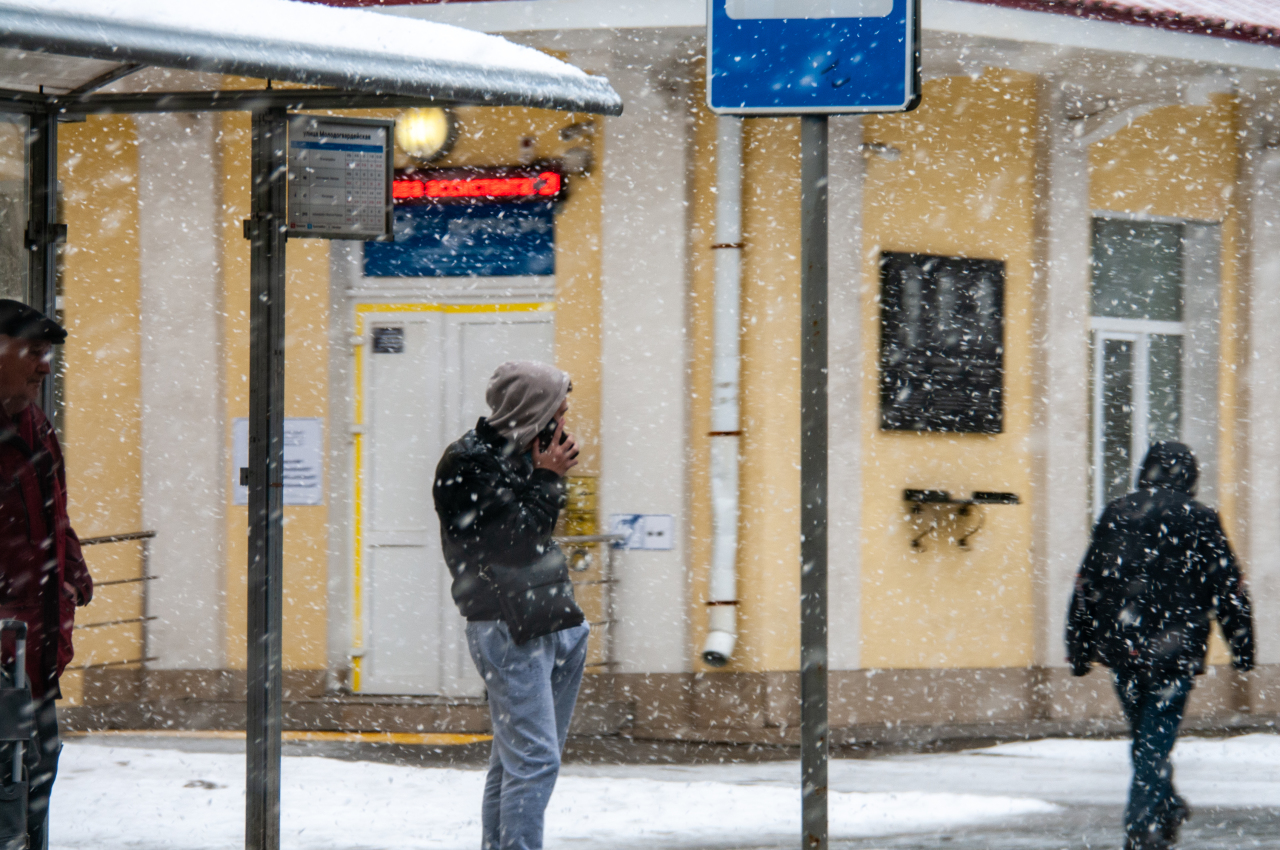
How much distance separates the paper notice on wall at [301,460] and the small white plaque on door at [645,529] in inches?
72.5

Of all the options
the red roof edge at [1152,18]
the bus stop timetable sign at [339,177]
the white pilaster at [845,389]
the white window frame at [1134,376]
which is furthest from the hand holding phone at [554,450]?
the white window frame at [1134,376]

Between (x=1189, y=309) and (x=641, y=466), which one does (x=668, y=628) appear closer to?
(x=641, y=466)

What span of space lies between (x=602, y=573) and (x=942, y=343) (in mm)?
2515

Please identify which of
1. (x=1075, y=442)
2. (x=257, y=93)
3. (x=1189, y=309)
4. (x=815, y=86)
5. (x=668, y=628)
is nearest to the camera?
(x=815, y=86)

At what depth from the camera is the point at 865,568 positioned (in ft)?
30.1

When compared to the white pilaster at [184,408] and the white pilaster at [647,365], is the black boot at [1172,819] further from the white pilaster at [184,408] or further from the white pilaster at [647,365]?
the white pilaster at [184,408]

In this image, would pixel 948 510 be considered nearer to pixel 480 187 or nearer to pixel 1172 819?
pixel 480 187

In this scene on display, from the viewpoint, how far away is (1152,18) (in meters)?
8.81

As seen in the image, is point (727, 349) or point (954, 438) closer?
point (727, 349)

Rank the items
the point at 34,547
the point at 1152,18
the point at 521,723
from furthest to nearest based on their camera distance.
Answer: the point at 1152,18
the point at 521,723
the point at 34,547

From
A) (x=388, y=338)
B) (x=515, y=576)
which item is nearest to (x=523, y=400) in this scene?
(x=515, y=576)

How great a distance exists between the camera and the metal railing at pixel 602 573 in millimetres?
8938

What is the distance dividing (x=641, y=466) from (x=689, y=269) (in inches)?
46.4

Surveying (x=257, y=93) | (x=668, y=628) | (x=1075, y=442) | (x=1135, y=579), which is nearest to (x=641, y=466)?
(x=668, y=628)
